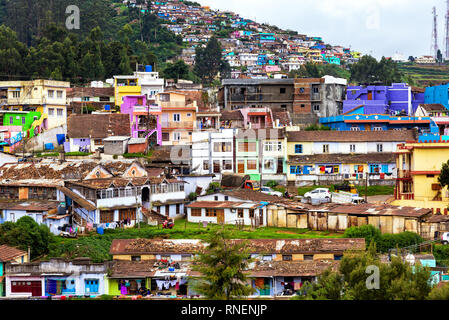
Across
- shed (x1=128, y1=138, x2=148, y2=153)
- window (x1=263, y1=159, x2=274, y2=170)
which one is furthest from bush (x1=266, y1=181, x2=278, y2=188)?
shed (x1=128, y1=138, x2=148, y2=153)

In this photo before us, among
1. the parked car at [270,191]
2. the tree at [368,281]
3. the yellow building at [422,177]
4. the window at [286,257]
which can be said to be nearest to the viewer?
the tree at [368,281]

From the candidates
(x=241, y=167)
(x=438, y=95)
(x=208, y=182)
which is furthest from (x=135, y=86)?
(x=438, y=95)

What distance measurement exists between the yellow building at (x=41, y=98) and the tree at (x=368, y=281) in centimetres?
3299

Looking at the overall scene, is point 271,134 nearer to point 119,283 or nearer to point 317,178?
point 317,178

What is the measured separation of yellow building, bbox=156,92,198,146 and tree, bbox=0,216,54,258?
18.0 meters

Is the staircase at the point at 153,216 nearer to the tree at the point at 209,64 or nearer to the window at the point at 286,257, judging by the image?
the window at the point at 286,257

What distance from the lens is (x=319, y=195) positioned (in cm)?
3897

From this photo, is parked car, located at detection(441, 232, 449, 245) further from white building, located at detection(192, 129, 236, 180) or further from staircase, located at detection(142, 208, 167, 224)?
Result: white building, located at detection(192, 129, 236, 180)

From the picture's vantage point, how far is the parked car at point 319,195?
3830cm

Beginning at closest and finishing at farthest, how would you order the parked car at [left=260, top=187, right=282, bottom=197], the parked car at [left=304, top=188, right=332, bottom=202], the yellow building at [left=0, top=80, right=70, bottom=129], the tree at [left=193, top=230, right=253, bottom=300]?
the tree at [left=193, top=230, right=253, bottom=300] → the parked car at [left=304, top=188, right=332, bottom=202] → the parked car at [left=260, top=187, right=282, bottom=197] → the yellow building at [left=0, top=80, right=70, bottom=129]

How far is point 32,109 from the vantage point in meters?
51.8

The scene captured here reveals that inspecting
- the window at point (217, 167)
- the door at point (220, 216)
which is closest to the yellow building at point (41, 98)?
the window at point (217, 167)

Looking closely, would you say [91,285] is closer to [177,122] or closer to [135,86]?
[177,122]

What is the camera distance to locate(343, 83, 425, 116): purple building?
55750 mm
